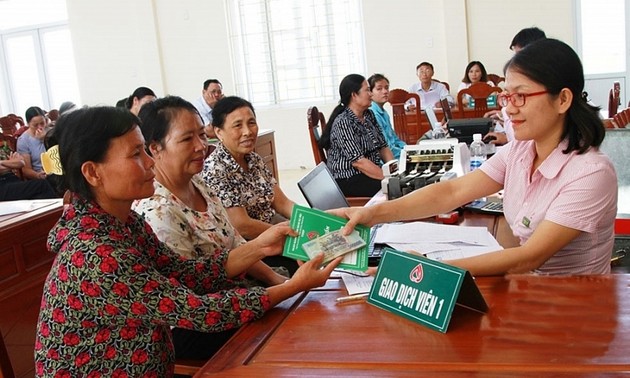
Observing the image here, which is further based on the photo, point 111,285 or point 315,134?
point 315,134

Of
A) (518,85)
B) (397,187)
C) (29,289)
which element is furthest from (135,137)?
(29,289)

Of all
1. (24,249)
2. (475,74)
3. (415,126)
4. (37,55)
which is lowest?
(24,249)

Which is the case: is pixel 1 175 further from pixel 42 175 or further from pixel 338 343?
pixel 338 343

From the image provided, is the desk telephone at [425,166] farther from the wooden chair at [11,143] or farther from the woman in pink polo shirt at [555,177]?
the wooden chair at [11,143]

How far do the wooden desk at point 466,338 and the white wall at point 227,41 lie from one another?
6.29 metres

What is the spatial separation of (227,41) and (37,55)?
326 centimetres

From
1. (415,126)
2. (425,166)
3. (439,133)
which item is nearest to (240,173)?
(425,166)

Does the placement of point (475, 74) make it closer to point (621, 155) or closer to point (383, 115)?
point (383, 115)

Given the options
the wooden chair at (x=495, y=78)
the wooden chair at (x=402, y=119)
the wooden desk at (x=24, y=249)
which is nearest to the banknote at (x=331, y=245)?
the wooden desk at (x=24, y=249)

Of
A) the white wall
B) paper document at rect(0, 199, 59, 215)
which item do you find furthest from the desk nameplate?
the white wall

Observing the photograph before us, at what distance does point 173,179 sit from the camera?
197cm

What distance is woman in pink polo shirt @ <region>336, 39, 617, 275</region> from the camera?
4.78 feet

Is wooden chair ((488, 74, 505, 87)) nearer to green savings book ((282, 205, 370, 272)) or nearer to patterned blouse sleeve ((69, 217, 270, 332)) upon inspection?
green savings book ((282, 205, 370, 272))

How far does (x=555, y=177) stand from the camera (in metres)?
1.56
